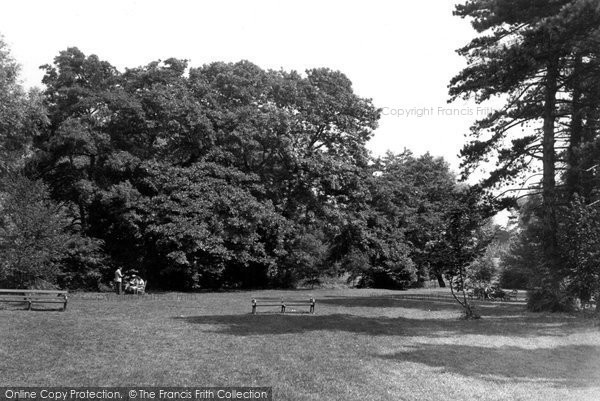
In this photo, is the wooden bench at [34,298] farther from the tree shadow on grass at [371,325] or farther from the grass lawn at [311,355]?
the tree shadow on grass at [371,325]

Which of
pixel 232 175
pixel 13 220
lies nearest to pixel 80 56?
pixel 232 175

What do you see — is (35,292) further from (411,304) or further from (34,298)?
(411,304)

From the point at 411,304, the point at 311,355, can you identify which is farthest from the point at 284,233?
the point at 311,355

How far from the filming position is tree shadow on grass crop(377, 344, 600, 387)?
9500mm

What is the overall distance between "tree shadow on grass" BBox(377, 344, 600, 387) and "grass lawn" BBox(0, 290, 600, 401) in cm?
2

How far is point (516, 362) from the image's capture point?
36.0 ft

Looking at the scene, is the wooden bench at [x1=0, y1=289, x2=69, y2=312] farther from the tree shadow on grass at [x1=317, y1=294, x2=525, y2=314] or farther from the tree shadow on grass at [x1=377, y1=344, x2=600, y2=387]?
the tree shadow on grass at [x1=377, y1=344, x2=600, y2=387]

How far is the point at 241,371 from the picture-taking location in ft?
30.8

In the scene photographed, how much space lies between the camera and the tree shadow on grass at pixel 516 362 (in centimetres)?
950

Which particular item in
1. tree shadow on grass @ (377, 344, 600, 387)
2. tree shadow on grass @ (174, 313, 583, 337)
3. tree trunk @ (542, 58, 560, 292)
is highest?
tree trunk @ (542, 58, 560, 292)

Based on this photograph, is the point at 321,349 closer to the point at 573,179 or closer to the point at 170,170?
the point at 573,179

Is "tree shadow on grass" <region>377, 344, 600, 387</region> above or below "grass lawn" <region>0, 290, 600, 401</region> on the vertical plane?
above

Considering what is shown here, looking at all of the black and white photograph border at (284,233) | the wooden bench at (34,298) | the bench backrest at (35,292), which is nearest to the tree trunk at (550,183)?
the black and white photograph border at (284,233)

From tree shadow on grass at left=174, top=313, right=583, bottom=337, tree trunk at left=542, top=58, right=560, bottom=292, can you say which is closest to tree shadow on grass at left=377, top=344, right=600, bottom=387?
tree shadow on grass at left=174, top=313, right=583, bottom=337
